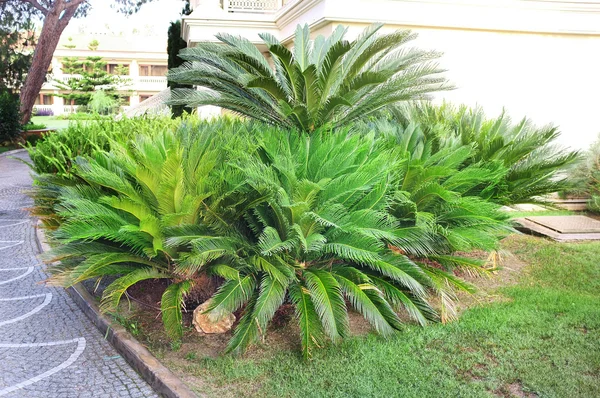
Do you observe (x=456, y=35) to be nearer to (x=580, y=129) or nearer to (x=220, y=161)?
(x=580, y=129)

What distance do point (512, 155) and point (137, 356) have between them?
4856mm

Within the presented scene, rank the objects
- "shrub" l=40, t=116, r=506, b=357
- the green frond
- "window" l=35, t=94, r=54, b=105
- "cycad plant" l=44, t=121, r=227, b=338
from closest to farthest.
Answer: the green frond → "shrub" l=40, t=116, r=506, b=357 → "cycad plant" l=44, t=121, r=227, b=338 → "window" l=35, t=94, r=54, b=105

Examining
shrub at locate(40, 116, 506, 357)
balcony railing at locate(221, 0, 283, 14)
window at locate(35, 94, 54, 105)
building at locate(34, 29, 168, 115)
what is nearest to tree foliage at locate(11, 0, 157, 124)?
balcony railing at locate(221, 0, 283, 14)

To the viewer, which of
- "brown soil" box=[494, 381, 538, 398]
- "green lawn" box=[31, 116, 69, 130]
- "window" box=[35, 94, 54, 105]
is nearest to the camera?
"brown soil" box=[494, 381, 538, 398]

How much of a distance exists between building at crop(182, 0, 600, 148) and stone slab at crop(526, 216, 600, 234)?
8.95ft

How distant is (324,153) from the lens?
5.07 metres

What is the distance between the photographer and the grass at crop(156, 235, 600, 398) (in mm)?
3656

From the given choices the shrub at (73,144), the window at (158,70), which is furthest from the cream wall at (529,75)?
the window at (158,70)

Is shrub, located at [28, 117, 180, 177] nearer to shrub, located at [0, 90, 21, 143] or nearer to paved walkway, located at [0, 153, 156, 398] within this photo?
paved walkway, located at [0, 153, 156, 398]

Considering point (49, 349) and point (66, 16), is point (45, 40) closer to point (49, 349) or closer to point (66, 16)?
point (66, 16)

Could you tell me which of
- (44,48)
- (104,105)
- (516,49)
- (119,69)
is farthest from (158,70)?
(516,49)

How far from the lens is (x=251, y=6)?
13.6 metres

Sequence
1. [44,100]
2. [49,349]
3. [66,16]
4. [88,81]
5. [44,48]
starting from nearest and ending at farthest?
1. [49,349]
2. [44,48]
3. [66,16]
4. [88,81]
5. [44,100]

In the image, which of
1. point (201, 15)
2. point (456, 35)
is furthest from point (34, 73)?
point (456, 35)
